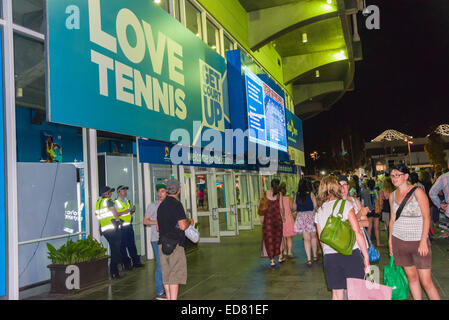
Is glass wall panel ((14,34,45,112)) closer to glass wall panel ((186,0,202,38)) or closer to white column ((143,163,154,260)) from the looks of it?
white column ((143,163,154,260))

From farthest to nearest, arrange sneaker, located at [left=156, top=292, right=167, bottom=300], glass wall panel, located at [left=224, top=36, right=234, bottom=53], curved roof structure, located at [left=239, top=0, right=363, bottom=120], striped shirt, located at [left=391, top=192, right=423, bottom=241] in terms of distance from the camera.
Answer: curved roof structure, located at [left=239, top=0, right=363, bottom=120]
glass wall panel, located at [left=224, top=36, right=234, bottom=53]
sneaker, located at [left=156, top=292, right=167, bottom=300]
striped shirt, located at [left=391, top=192, right=423, bottom=241]

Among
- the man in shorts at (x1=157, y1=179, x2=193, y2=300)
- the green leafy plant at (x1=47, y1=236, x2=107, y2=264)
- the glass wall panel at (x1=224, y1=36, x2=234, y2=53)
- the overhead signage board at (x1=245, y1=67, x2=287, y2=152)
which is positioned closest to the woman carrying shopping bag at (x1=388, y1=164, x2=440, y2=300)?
the man in shorts at (x1=157, y1=179, x2=193, y2=300)

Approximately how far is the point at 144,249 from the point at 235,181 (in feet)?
22.7

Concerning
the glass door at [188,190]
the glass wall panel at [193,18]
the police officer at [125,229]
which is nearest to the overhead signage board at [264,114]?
the glass wall panel at [193,18]

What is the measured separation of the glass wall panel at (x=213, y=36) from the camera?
1330cm

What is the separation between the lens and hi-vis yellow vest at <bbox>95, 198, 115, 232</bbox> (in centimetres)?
739

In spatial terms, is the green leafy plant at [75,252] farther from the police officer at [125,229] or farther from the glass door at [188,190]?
the glass door at [188,190]

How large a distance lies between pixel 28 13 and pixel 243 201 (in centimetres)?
1148

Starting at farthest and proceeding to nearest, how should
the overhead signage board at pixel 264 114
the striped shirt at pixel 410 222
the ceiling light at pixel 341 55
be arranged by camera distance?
1. the ceiling light at pixel 341 55
2. the overhead signage board at pixel 264 114
3. the striped shirt at pixel 410 222

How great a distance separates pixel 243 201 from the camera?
654 inches

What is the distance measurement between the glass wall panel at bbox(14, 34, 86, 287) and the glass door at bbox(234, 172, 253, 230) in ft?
27.4

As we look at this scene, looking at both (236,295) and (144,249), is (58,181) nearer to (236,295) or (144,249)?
(144,249)

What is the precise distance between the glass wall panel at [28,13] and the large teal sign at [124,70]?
1597mm
